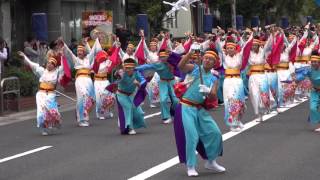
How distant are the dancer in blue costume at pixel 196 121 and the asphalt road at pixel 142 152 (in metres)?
0.33

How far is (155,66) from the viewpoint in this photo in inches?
587

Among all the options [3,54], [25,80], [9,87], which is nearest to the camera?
[9,87]

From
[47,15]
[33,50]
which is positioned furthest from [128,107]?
[47,15]

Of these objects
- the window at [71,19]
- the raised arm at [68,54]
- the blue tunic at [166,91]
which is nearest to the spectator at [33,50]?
the raised arm at [68,54]

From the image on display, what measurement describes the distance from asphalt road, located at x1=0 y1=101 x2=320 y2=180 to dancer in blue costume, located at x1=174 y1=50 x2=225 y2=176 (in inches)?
13.1

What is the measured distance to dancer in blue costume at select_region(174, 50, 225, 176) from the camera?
9914 mm

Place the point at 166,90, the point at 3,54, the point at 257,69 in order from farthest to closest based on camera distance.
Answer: the point at 3,54 < the point at 166,90 < the point at 257,69

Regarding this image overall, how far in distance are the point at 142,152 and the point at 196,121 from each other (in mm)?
2537

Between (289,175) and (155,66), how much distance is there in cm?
554

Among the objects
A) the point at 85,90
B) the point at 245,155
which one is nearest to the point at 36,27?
the point at 85,90

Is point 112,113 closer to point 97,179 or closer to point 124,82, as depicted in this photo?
point 124,82

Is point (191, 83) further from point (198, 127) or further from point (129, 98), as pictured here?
point (129, 98)

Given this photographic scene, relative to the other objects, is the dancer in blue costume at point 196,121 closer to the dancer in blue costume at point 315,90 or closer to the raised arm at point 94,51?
the dancer in blue costume at point 315,90

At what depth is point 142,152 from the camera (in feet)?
40.6
